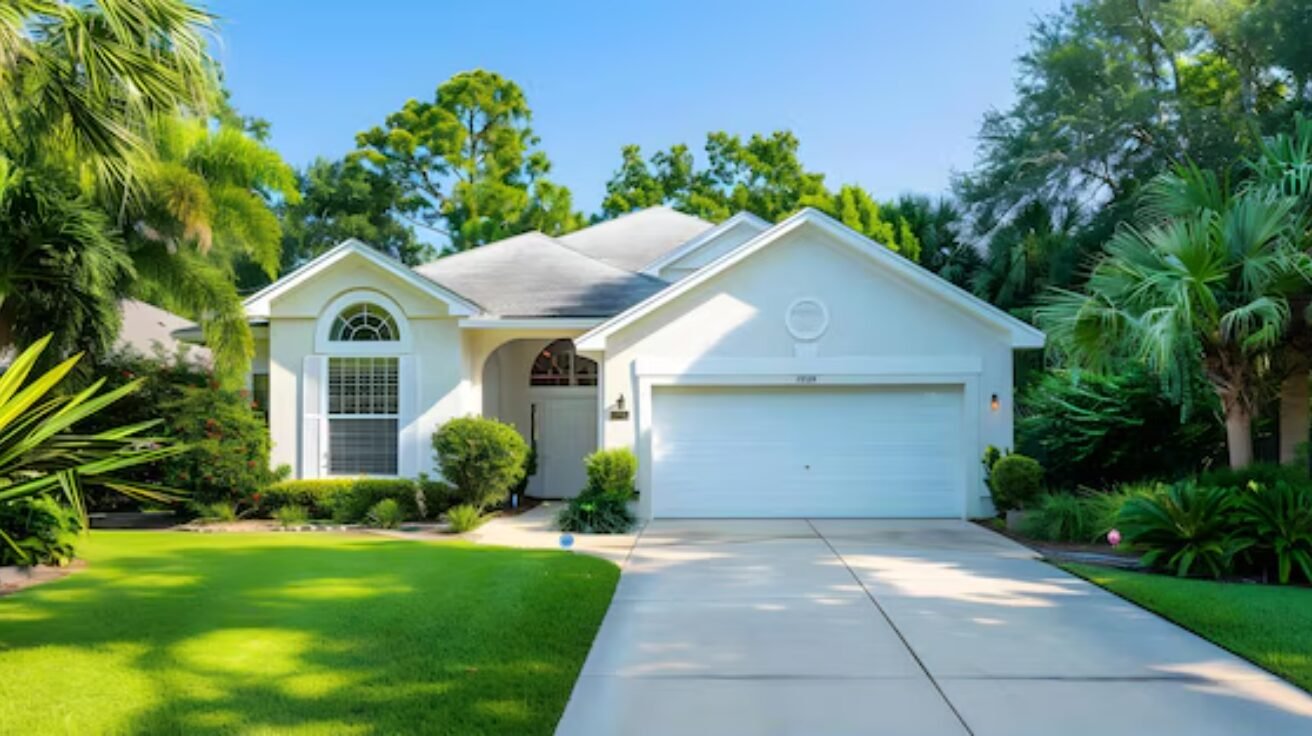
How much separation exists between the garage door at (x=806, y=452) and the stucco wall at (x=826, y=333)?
22.0 inches

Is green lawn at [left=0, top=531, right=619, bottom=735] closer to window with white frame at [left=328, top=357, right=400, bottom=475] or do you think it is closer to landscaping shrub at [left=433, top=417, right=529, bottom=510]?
landscaping shrub at [left=433, top=417, right=529, bottom=510]

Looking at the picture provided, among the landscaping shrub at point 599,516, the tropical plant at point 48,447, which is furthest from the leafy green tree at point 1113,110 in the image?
the tropical plant at point 48,447

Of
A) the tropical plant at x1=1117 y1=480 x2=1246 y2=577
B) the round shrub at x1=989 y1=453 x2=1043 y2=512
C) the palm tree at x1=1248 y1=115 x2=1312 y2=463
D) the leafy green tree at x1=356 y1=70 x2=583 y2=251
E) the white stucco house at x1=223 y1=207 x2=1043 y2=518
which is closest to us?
the tropical plant at x1=1117 y1=480 x2=1246 y2=577

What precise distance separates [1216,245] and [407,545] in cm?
1024

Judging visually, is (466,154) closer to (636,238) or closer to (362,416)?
(636,238)

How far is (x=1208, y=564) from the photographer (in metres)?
8.95

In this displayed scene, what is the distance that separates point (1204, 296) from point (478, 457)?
31.8ft

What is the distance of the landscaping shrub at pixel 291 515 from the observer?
13703 millimetres

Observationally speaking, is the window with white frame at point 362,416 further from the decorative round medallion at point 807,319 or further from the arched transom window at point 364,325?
the decorative round medallion at point 807,319

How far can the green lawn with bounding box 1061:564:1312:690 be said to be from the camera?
6.16 meters

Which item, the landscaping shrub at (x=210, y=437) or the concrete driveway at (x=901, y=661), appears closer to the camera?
the concrete driveway at (x=901, y=661)

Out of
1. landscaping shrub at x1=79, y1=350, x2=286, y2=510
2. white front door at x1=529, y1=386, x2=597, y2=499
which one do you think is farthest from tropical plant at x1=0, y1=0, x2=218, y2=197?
white front door at x1=529, y1=386, x2=597, y2=499

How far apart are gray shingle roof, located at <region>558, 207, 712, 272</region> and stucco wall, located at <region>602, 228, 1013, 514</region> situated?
880 cm

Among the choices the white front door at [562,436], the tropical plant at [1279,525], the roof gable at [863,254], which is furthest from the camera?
the white front door at [562,436]
